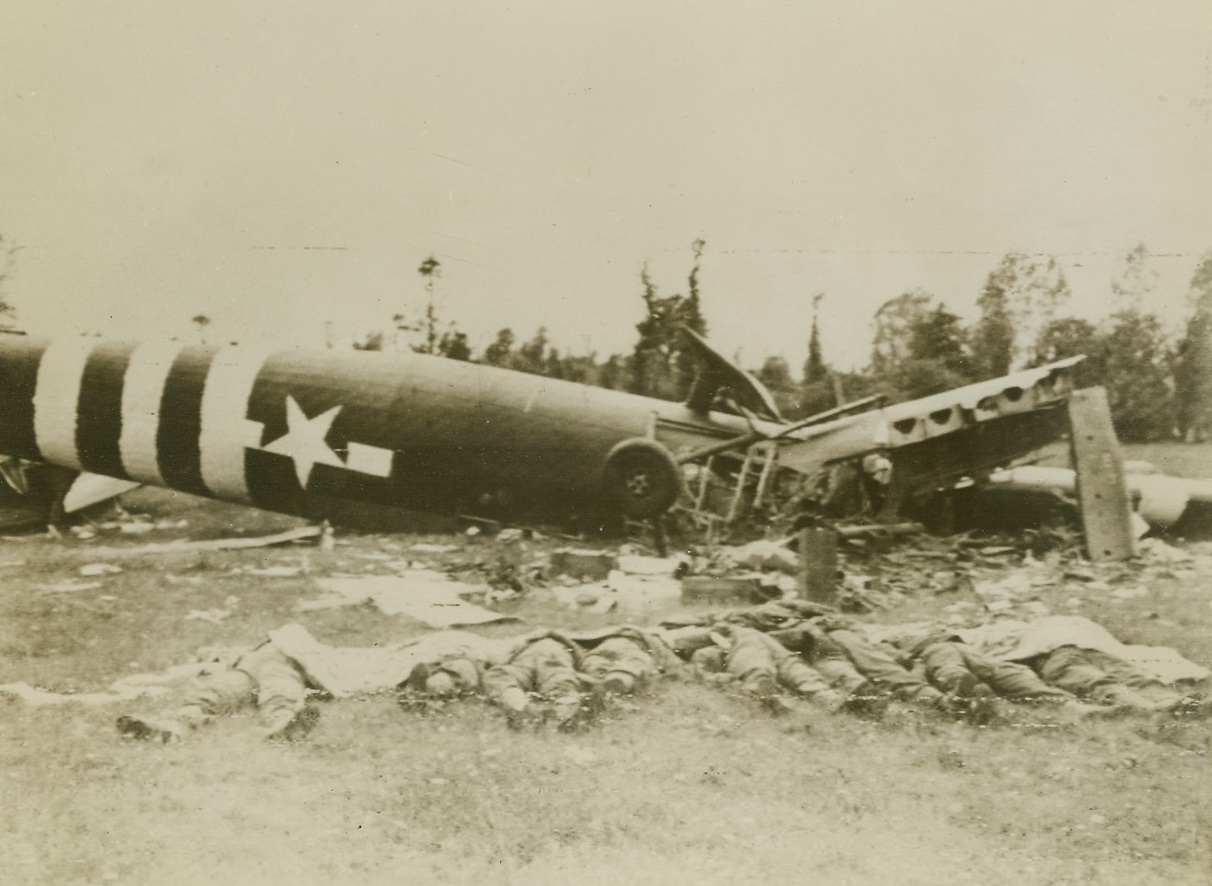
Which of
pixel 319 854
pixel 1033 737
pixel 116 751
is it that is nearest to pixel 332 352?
pixel 116 751

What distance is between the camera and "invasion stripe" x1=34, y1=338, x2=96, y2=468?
114 inches

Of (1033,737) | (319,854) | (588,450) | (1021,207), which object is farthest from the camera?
(588,450)

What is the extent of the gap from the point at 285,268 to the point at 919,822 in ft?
8.52

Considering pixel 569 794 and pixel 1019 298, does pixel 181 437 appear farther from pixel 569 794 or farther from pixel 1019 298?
pixel 1019 298

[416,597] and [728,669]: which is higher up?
[416,597]

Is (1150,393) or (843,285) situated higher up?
(843,285)

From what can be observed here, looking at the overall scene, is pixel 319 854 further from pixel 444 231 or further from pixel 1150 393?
pixel 1150 393

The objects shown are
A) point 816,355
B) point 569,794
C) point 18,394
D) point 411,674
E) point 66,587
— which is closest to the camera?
point 569,794

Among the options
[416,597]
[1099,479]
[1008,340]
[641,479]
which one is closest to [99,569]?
[416,597]

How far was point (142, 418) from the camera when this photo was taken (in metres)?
3.36

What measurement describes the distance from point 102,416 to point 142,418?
0.15 m

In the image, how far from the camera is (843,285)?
9.34 feet

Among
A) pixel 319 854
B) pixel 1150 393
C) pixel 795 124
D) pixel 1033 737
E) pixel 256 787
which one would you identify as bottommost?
pixel 319 854

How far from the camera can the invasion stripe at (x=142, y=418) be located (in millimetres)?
3195
